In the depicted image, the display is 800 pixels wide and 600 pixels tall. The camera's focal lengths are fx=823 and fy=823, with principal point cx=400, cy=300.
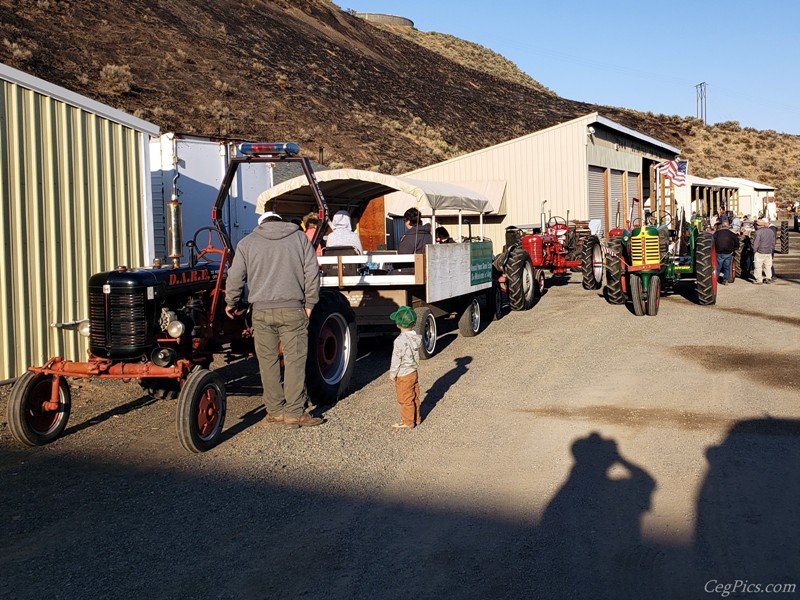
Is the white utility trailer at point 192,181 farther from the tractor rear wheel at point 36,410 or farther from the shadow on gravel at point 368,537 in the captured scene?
the shadow on gravel at point 368,537

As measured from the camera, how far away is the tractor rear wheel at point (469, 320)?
12.2 meters

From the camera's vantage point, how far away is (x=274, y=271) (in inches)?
272

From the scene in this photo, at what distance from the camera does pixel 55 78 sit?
27266mm

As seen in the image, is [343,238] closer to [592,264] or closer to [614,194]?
[592,264]

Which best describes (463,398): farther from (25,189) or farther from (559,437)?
(25,189)

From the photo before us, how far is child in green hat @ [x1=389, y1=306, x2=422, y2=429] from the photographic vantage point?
693 cm

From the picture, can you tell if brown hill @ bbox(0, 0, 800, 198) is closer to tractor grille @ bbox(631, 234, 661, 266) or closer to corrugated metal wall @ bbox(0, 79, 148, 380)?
tractor grille @ bbox(631, 234, 661, 266)

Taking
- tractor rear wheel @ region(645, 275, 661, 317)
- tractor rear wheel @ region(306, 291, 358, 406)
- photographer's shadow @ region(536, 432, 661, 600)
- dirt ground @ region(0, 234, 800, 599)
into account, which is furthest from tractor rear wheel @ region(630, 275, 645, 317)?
photographer's shadow @ region(536, 432, 661, 600)

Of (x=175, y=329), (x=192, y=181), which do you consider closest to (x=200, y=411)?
(x=175, y=329)

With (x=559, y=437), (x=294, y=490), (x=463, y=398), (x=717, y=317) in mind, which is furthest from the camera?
(x=717, y=317)

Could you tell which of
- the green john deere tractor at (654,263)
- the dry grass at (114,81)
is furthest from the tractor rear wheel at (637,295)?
the dry grass at (114,81)

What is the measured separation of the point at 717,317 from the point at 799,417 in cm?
700

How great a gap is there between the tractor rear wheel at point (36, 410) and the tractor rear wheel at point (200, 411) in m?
1.30

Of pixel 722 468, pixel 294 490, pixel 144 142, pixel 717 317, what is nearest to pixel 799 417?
pixel 722 468
